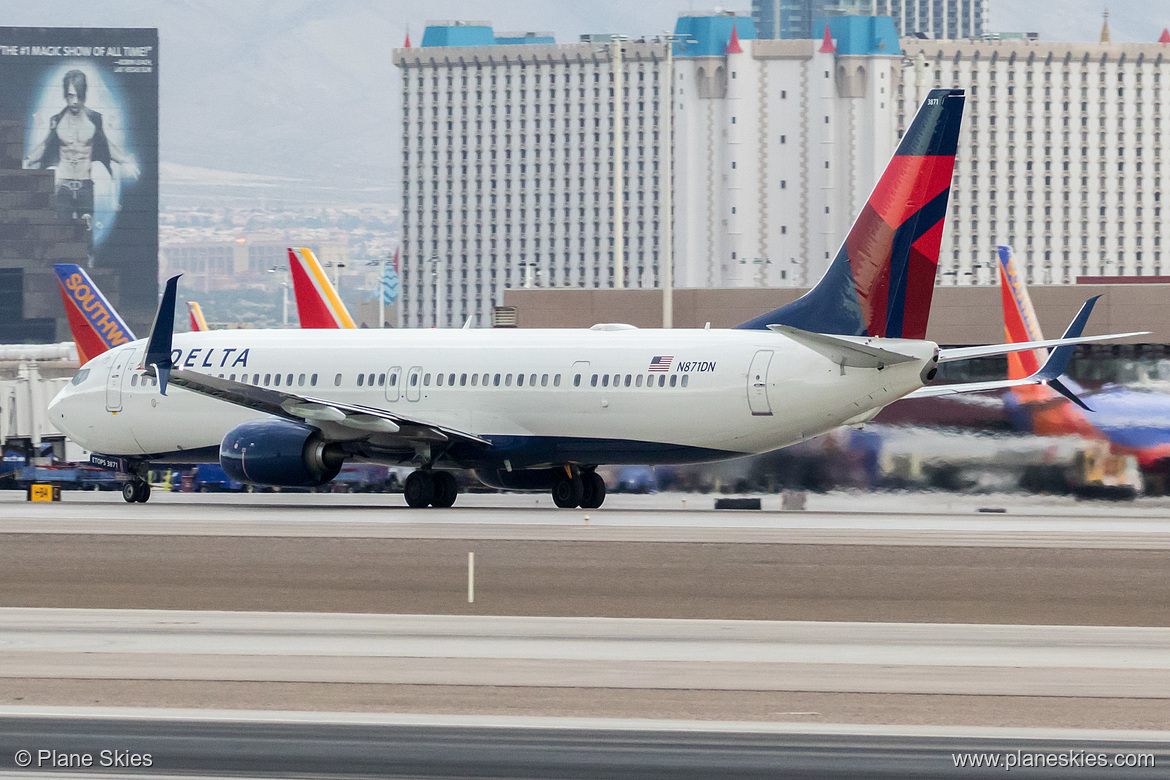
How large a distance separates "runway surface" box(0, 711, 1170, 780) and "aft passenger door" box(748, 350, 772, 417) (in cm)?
2008

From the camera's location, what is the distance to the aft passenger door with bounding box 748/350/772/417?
1332 inches

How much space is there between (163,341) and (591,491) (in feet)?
33.5

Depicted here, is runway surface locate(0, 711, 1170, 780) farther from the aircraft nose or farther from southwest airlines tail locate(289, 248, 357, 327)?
southwest airlines tail locate(289, 248, 357, 327)

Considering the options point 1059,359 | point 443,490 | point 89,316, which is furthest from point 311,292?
point 1059,359

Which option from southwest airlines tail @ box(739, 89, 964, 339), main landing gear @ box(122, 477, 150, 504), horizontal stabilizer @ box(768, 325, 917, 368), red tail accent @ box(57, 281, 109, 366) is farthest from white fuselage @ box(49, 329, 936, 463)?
red tail accent @ box(57, 281, 109, 366)

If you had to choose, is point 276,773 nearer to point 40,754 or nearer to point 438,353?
point 40,754

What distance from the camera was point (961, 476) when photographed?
38.5m

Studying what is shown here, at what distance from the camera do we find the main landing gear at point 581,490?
124 ft

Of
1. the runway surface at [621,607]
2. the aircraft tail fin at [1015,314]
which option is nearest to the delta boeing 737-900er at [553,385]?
the runway surface at [621,607]

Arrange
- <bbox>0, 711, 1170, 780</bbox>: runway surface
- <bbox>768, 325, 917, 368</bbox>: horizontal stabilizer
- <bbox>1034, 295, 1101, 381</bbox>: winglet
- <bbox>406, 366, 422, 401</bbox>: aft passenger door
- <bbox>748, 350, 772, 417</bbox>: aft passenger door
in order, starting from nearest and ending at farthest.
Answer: <bbox>0, 711, 1170, 780</bbox>: runway surface < <bbox>768, 325, 917, 368</bbox>: horizontal stabilizer < <bbox>748, 350, 772, 417</bbox>: aft passenger door < <bbox>1034, 295, 1101, 381</bbox>: winglet < <bbox>406, 366, 422, 401</bbox>: aft passenger door

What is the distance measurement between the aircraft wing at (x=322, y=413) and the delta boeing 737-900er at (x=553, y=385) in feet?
0.17

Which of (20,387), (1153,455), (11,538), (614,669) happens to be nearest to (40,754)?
(614,669)

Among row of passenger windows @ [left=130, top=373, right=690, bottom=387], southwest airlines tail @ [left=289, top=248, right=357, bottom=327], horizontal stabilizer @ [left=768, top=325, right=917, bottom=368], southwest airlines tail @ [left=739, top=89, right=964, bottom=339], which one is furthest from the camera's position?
southwest airlines tail @ [left=289, top=248, right=357, bottom=327]

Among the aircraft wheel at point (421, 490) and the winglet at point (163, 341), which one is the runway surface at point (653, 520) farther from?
the winglet at point (163, 341)
